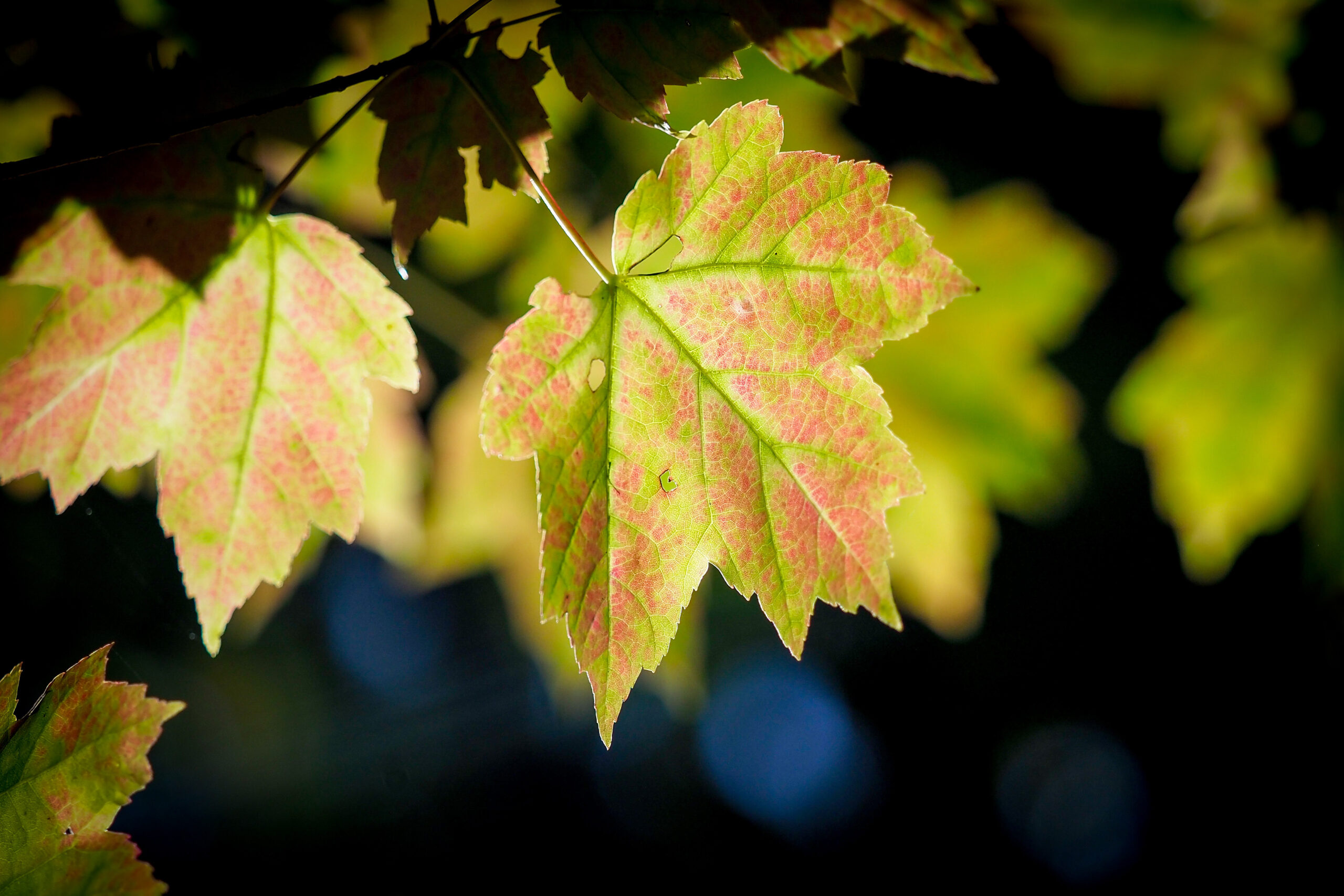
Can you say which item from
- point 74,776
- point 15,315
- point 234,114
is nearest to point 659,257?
point 234,114

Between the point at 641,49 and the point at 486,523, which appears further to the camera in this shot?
the point at 486,523


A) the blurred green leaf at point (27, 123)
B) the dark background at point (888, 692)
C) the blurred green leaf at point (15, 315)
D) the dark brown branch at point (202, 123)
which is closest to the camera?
the dark brown branch at point (202, 123)

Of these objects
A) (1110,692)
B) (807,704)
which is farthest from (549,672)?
(807,704)

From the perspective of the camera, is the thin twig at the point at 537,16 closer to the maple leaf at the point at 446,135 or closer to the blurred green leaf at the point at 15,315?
the maple leaf at the point at 446,135

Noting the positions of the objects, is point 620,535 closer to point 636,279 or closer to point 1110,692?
point 636,279

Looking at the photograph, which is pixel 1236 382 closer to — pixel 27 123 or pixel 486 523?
pixel 486 523

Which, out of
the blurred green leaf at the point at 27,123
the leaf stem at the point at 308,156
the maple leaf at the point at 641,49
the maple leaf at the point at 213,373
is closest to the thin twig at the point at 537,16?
the maple leaf at the point at 641,49
